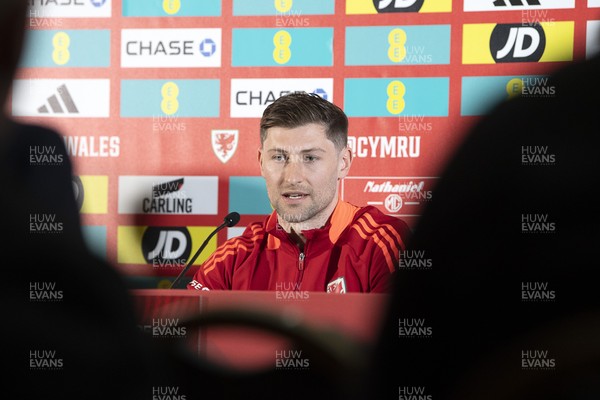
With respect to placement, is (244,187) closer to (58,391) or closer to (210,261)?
(210,261)

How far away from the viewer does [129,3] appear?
88.7 inches

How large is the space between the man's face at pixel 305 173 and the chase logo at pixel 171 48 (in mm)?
326

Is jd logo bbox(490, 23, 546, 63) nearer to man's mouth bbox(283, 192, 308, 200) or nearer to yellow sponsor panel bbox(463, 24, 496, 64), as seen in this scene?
yellow sponsor panel bbox(463, 24, 496, 64)

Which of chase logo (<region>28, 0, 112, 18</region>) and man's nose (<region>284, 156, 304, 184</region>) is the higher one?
chase logo (<region>28, 0, 112, 18</region>)

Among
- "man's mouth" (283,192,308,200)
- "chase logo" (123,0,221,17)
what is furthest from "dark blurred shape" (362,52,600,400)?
"chase logo" (123,0,221,17)

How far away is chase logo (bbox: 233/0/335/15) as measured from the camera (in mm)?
2193

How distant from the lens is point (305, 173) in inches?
85.3

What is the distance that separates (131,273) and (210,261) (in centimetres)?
25

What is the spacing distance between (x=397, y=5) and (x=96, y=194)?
3.60 feet

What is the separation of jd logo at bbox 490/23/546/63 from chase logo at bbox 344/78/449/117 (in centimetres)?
17

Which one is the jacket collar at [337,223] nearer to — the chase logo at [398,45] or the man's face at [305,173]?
the man's face at [305,173]

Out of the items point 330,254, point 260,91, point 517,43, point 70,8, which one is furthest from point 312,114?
point 70,8

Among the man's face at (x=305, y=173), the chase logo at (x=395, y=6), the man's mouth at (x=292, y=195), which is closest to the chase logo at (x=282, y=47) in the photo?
the chase logo at (x=395, y=6)

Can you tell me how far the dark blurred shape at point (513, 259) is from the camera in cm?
213
